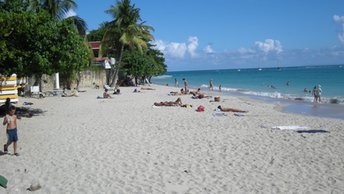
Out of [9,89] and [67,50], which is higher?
[67,50]

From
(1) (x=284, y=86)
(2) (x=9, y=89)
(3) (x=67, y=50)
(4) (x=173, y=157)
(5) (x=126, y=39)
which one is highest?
(5) (x=126, y=39)

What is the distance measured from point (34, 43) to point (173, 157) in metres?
8.67

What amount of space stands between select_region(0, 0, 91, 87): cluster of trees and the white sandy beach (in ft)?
6.95

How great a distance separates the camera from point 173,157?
935 cm

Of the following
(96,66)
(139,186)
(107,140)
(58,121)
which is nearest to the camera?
(139,186)

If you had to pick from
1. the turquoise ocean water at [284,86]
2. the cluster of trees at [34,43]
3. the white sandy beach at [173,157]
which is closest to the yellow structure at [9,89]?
the cluster of trees at [34,43]

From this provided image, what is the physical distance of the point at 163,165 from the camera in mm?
8602

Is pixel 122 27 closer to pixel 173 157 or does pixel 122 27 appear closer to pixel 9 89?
pixel 9 89

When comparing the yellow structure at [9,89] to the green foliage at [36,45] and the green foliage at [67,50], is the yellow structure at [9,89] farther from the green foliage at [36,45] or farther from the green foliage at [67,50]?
the green foliage at [67,50]

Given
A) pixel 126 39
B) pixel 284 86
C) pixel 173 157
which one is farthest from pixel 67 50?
pixel 284 86

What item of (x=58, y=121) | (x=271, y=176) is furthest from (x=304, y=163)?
(x=58, y=121)

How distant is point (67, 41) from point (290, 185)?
38.0ft

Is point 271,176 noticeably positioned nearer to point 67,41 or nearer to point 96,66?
point 67,41

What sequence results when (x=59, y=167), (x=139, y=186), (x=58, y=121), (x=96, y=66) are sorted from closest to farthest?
(x=139, y=186)
(x=59, y=167)
(x=58, y=121)
(x=96, y=66)
